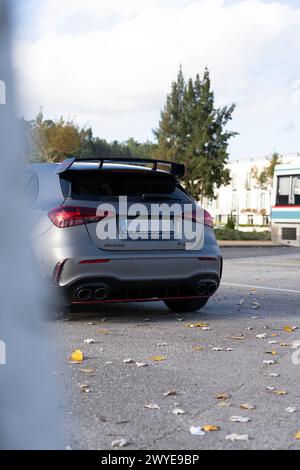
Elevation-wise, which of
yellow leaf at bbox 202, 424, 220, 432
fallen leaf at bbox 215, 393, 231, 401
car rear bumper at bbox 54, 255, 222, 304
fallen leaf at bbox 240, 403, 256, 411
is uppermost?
car rear bumper at bbox 54, 255, 222, 304

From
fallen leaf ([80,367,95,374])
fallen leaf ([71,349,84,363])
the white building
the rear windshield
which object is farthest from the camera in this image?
the white building

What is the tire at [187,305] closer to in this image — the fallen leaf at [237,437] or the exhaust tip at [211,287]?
the exhaust tip at [211,287]

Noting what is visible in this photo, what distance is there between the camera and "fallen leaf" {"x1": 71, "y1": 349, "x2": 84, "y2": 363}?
572cm

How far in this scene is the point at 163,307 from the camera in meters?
9.16

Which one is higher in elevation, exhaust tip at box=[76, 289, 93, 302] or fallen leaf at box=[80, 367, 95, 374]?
exhaust tip at box=[76, 289, 93, 302]

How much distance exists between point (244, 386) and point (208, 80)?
1747 inches

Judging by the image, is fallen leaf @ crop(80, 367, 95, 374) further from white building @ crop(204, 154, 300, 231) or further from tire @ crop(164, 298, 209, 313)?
white building @ crop(204, 154, 300, 231)

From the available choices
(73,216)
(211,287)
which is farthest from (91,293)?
(211,287)

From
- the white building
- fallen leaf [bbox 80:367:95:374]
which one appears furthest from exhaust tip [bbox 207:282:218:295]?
the white building

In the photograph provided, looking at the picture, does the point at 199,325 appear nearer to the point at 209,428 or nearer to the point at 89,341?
the point at 89,341

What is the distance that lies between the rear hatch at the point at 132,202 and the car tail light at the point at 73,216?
0.04m

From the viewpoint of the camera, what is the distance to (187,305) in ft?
28.3

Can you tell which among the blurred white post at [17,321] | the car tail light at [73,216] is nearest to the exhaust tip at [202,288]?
the car tail light at [73,216]
